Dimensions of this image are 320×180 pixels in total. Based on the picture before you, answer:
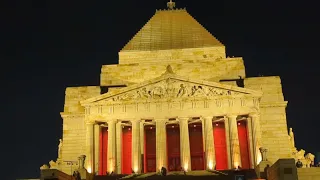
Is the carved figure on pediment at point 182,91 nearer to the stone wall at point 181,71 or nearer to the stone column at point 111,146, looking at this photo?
the stone column at point 111,146

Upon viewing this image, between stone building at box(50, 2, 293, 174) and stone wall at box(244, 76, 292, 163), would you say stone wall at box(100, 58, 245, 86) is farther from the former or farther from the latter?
stone wall at box(244, 76, 292, 163)

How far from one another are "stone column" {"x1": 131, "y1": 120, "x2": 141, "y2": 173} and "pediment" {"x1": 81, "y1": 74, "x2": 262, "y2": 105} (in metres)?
2.26

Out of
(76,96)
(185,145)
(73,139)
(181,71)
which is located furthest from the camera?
(181,71)

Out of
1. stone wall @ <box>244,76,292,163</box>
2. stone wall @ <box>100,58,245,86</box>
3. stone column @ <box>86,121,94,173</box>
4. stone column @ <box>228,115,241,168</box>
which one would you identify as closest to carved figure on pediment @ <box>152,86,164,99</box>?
stone column @ <box>86,121,94,173</box>

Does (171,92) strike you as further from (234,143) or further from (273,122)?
(273,122)

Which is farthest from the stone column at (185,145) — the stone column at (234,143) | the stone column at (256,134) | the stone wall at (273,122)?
the stone wall at (273,122)

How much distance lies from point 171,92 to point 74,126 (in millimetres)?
11027

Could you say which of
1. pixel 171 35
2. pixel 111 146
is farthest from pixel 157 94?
pixel 171 35

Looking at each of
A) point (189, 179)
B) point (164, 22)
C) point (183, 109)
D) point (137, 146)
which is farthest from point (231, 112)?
point (164, 22)

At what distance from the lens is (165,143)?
46.5 m

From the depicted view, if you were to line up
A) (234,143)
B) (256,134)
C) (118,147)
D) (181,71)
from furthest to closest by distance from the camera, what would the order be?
1. (181,71)
2. (118,147)
3. (256,134)
4. (234,143)

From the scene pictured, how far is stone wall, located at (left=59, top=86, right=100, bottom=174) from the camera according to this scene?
50406 mm

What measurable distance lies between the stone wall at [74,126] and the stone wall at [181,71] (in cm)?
262

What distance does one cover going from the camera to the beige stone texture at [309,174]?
34.9 meters
